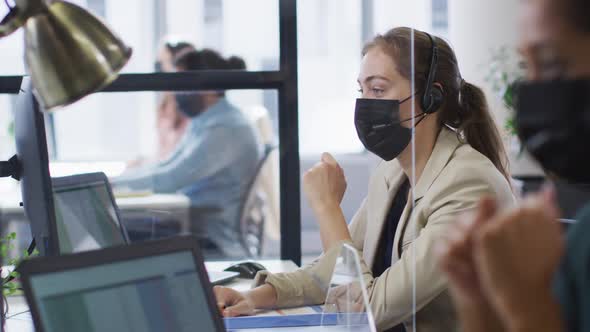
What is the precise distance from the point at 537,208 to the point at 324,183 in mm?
1293

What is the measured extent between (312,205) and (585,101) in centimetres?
130

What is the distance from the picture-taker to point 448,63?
6.00 ft

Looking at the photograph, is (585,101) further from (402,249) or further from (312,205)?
(312,205)

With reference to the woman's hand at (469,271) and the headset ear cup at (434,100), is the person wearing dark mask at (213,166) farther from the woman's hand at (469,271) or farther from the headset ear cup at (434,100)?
the woman's hand at (469,271)

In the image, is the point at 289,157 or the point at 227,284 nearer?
the point at 227,284

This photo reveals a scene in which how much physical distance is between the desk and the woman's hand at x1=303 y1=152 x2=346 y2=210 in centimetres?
26

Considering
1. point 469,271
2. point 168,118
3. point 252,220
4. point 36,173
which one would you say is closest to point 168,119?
point 168,118

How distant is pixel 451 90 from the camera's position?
184 centimetres

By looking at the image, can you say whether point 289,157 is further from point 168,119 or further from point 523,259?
point 168,119

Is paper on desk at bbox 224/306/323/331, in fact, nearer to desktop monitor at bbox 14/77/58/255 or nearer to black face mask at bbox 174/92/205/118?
desktop monitor at bbox 14/77/58/255

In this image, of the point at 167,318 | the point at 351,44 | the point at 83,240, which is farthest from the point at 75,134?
the point at 167,318

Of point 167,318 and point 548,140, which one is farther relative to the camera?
point 167,318

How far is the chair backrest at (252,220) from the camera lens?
402 centimetres

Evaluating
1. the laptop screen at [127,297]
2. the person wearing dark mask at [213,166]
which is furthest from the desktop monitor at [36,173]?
the person wearing dark mask at [213,166]
